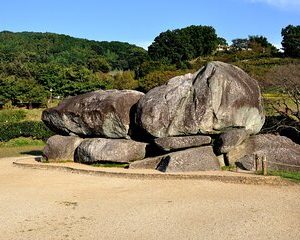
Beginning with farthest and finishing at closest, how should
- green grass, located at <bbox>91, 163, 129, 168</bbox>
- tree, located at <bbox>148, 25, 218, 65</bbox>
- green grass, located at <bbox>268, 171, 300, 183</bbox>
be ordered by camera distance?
tree, located at <bbox>148, 25, 218, 65</bbox>, green grass, located at <bbox>91, 163, 129, 168</bbox>, green grass, located at <bbox>268, 171, 300, 183</bbox>

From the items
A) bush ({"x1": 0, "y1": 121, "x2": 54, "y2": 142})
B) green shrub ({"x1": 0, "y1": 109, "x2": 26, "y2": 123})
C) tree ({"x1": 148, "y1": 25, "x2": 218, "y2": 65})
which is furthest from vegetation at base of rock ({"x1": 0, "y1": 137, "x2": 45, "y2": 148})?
tree ({"x1": 148, "y1": 25, "x2": 218, "y2": 65})

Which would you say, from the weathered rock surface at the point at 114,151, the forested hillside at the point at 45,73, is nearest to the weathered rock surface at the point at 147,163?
the weathered rock surface at the point at 114,151

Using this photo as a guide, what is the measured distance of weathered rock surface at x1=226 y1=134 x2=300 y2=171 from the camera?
58.3 ft

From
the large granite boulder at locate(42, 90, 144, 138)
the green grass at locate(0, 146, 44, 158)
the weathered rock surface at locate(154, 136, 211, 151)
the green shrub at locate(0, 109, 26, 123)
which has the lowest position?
the green grass at locate(0, 146, 44, 158)

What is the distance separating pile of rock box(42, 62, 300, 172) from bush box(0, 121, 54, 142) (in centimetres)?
1431

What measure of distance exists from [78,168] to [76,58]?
76.6 m

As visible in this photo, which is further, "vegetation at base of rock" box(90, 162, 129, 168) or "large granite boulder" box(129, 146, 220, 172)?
"vegetation at base of rock" box(90, 162, 129, 168)

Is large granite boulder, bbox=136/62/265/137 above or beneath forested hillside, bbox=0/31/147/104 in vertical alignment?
beneath

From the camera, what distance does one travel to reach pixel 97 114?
69.7ft

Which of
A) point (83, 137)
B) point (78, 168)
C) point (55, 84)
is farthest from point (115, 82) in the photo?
point (78, 168)

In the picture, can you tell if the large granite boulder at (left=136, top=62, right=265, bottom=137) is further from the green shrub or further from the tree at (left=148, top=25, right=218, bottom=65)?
the tree at (left=148, top=25, right=218, bottom=65)

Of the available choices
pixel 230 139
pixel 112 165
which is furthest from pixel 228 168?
pixel 112 165

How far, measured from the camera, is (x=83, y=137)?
74.7ft

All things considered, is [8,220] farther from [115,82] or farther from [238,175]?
[115,82]
